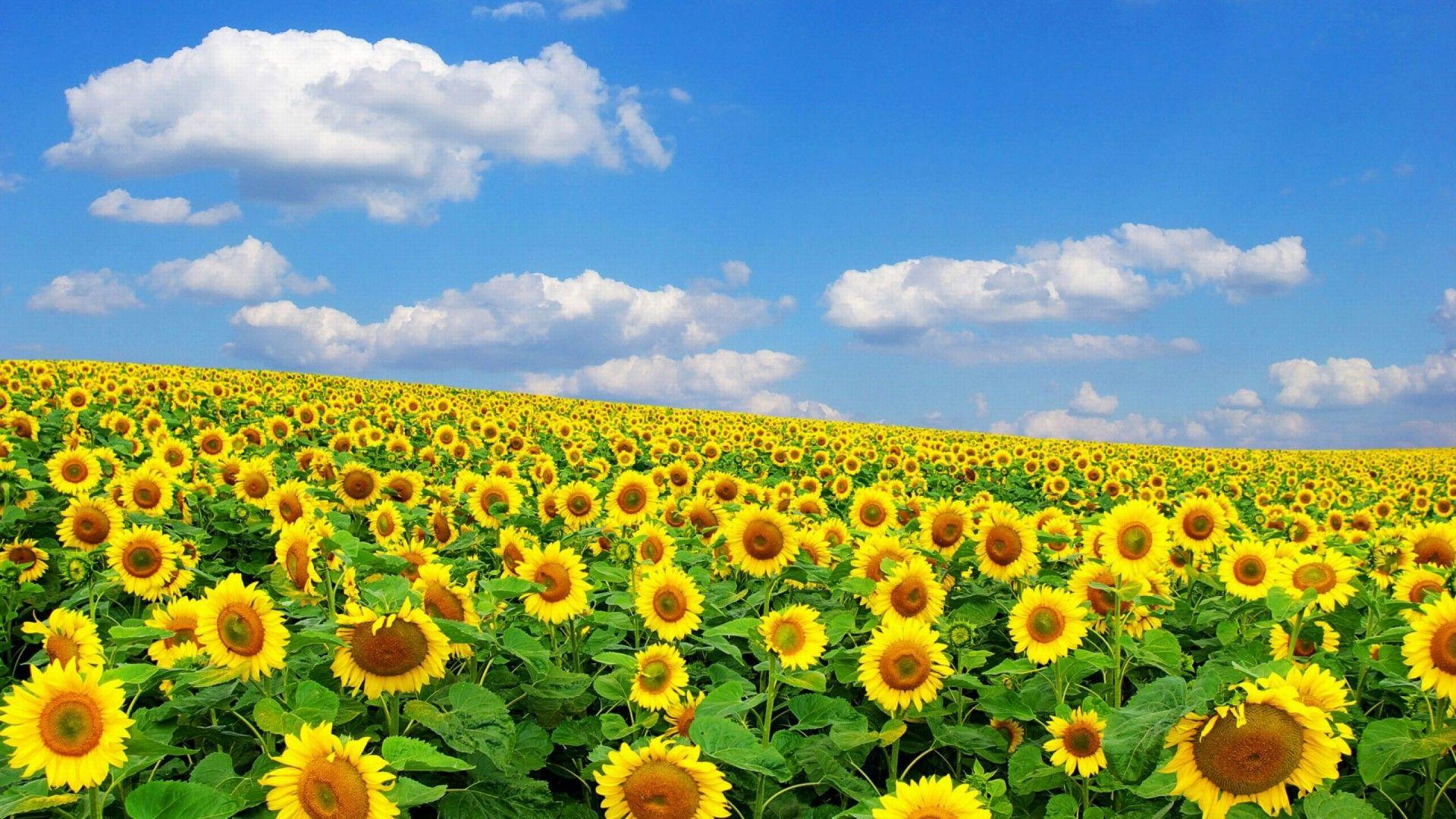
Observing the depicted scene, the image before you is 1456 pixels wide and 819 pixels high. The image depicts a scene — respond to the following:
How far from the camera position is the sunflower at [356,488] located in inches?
325

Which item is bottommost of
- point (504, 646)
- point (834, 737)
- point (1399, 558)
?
point (834, 737)

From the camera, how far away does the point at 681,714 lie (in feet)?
13.4

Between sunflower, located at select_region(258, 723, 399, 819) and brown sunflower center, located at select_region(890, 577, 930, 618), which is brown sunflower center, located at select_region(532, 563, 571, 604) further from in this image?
sunflower, located at select_region(258, 723, 399, 819)

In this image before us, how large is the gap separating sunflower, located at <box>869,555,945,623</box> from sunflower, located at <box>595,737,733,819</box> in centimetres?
194

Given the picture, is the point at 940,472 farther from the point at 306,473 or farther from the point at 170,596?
the point at 170,596

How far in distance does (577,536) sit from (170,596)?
8.61 ft

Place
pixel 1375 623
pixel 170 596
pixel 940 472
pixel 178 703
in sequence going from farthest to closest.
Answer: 1. pixel 940 472
2. pixel 170 596
3. pixel 1375 623
4. pixel 178 703

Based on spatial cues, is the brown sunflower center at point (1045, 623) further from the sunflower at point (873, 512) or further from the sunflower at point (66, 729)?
the sunflower at point (66, 729)

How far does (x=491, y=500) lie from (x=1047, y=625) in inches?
186

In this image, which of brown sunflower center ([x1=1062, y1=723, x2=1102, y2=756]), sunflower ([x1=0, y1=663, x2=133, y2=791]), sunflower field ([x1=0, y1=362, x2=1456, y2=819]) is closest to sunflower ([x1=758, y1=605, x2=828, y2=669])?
sunflower field ([x1=0, y1=362, x2=1456, y2=819])

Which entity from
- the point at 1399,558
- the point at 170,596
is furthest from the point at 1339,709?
the point at 170,596

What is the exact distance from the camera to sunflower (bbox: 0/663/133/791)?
3025mm

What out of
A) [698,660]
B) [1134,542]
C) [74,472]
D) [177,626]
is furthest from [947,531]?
[74,472]

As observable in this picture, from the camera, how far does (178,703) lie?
3.90 meters
